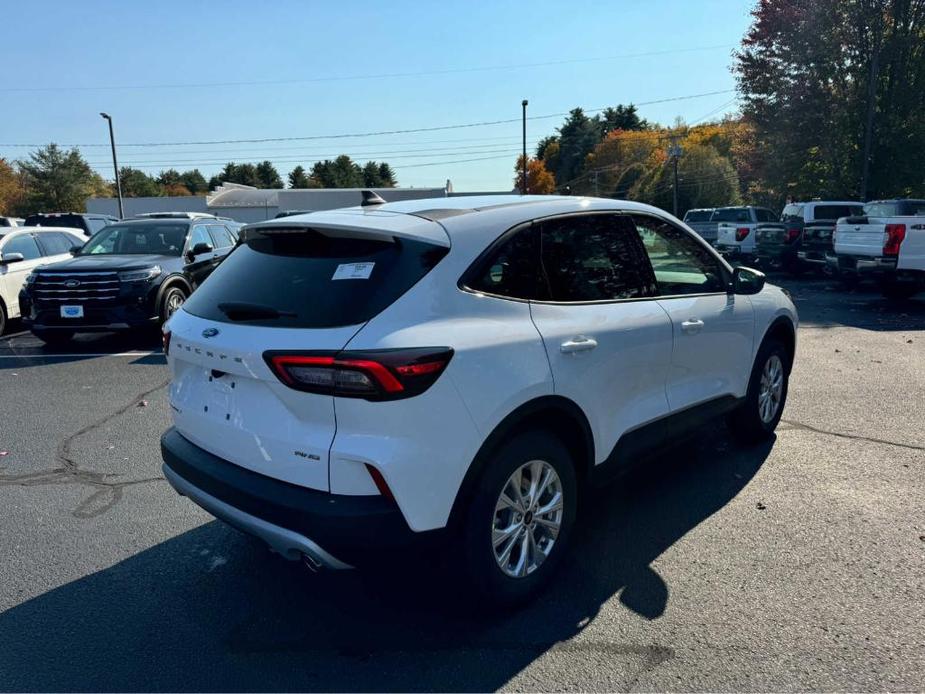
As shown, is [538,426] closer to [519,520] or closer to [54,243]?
[519,520]

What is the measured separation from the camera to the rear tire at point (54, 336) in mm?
9184

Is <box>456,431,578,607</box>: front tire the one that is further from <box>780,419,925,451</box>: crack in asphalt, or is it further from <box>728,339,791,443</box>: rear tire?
<box>780,419,925,451</box>: crack in asphalt

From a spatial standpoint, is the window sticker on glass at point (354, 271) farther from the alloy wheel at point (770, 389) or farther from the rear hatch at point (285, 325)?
the alloy wheel at point (770, 389)

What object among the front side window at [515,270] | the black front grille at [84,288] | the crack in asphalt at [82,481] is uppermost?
the front side window at [515,270]

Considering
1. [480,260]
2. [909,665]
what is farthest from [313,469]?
[909,665]

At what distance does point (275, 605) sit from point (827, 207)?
20.0 meters

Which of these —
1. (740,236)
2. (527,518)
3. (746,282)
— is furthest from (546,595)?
(740,236)

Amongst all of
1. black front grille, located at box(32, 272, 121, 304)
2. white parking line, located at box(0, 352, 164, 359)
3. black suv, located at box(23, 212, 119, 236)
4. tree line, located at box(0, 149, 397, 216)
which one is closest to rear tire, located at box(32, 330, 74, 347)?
white parking line, located at box(0, 352, 164, 359)

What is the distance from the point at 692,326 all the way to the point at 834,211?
1802cm

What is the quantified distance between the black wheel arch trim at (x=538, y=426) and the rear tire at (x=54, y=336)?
8087 mm

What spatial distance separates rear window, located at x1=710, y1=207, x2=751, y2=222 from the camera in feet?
68.2

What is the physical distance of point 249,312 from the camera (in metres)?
2.96

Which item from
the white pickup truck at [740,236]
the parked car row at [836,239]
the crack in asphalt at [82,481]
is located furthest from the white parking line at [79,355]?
the white pickup truck at [740,236]

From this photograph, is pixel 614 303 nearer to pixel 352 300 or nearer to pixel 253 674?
pixel 352 300
